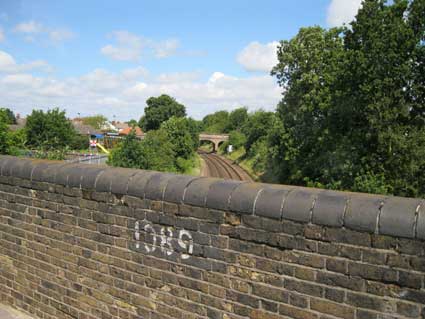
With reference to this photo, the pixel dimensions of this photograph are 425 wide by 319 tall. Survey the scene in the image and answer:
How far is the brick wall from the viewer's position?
2.38m

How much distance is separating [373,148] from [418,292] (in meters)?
21.5

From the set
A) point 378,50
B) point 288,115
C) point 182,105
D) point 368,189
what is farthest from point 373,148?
point 182,105

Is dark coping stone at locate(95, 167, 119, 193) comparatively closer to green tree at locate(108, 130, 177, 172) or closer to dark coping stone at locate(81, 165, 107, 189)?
dark coping stone at locate(81, 165, 107, 189)

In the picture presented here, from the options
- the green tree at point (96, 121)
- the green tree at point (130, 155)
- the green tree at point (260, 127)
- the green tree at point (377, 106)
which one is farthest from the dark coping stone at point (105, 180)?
the green tree at point (96, 121)

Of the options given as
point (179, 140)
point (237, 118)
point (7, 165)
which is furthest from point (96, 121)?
point (7, 165)

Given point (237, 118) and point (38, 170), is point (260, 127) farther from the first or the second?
point (38, 170)

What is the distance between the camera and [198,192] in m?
3.21

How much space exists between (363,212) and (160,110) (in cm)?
9506

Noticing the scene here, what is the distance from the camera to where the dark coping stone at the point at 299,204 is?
262 centimetres

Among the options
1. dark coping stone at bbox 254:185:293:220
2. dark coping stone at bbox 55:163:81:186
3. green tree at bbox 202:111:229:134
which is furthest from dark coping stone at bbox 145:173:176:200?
green tree at bbox 202:111:229:134

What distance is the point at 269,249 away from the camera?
9.31 ft

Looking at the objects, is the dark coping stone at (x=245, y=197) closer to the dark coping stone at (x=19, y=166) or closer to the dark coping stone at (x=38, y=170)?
the dark coping stone at (x=38, y=170)

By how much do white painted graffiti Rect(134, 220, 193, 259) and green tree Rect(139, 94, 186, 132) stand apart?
92.0m

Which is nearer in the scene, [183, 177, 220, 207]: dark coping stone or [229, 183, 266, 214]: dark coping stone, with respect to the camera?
[229, 183, 266, 214]: dark coping stone
